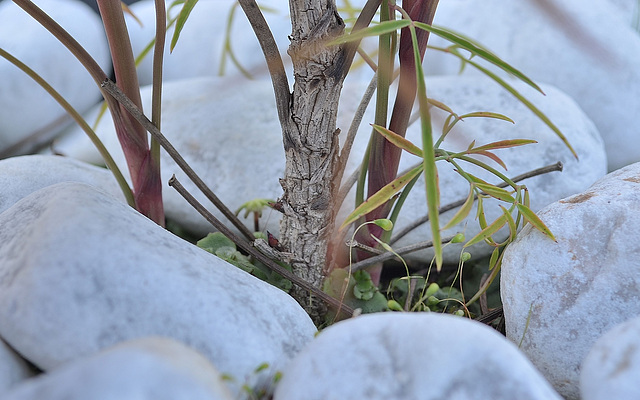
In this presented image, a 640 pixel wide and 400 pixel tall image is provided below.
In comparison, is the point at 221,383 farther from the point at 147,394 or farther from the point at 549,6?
the point at 549,6

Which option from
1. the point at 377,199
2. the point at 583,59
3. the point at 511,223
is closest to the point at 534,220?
the point at 511,223

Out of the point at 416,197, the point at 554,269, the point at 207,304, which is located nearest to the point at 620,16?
the point at 416,197

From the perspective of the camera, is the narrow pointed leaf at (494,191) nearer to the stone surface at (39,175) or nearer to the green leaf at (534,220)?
the green leaf at (534,220)

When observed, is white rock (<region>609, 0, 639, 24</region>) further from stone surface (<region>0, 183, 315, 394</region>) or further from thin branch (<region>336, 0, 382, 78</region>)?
stone surface (<region>0, 183, 315, 394</region>)

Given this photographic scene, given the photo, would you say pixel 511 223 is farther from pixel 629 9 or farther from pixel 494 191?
pixel 629 9

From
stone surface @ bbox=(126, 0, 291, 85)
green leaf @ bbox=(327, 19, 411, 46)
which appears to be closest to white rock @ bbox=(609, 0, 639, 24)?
stone surface @ bbox=(126, 0, 291, 85)

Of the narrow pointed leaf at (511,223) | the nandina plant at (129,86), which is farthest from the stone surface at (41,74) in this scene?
the narrow pointed leaf at (511,223)
